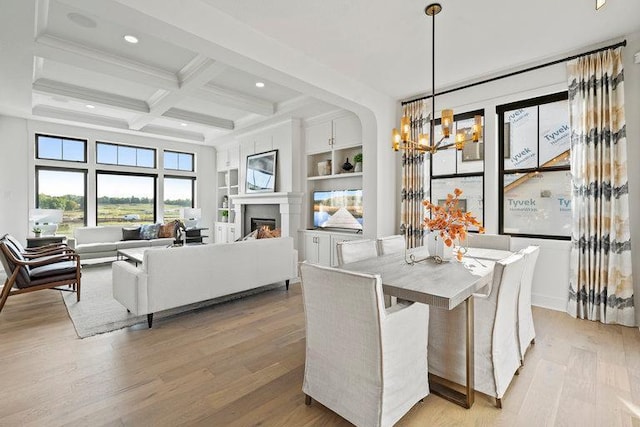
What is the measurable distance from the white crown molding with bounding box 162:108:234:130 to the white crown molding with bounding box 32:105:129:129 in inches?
57.6

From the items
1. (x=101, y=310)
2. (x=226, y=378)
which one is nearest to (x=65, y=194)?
(x=101, y=310)

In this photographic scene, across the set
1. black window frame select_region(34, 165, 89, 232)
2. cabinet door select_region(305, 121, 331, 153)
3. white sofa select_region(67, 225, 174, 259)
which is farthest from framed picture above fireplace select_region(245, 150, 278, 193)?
black window frame select_region(34, 165, 89, 232)

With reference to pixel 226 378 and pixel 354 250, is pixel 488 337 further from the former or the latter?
pixel 226 378

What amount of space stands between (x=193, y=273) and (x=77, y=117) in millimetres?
5197

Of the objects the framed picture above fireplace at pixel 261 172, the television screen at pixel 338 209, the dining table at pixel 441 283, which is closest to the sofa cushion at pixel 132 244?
the framed picture above fireplace at pixel 261 172

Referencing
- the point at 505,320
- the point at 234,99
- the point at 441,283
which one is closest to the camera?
the point at 441,283

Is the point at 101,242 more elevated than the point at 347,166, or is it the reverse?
the point at 347,166

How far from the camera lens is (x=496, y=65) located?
367 cm

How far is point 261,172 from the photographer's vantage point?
6.71 m

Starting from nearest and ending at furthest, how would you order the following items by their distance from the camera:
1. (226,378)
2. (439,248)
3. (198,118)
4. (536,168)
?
(226,378) < (439,248) < (536,168) < (198,118)

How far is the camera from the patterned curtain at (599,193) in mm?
3002

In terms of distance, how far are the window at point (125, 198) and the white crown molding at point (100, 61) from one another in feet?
12.7

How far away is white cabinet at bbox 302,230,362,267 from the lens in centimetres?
524

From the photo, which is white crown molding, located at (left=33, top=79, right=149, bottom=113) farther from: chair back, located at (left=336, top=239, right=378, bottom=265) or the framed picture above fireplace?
chair back, located at (left=336, top=239, right=378, bottom=265)
